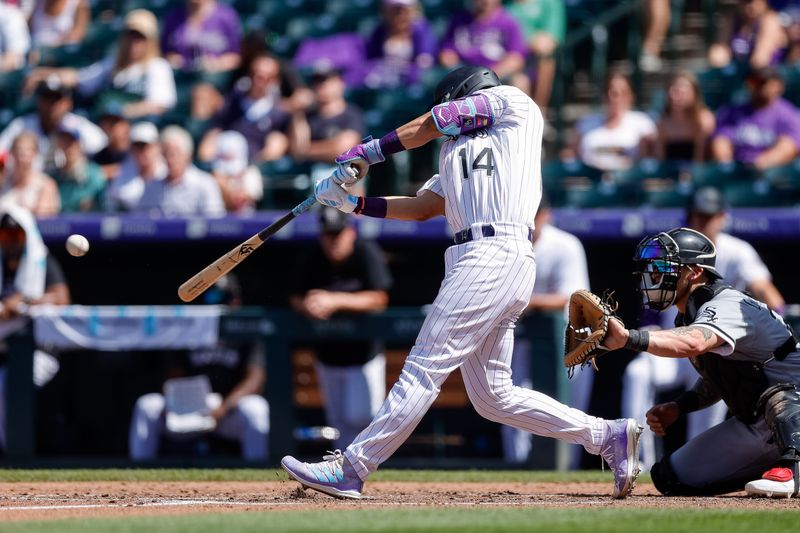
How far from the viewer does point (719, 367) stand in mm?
5355

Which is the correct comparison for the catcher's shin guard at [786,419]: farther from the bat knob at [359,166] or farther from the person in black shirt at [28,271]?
the person in black shirt at [28,271]

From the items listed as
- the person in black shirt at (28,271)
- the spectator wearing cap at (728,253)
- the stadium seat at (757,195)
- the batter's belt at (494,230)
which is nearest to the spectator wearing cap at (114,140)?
the person in black shirt at (28,271)

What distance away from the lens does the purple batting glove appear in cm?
518

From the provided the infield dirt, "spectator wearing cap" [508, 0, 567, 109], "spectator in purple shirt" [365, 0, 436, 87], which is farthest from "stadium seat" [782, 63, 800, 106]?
the infield dirt

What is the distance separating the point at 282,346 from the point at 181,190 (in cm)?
176

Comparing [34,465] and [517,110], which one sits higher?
[517,110]

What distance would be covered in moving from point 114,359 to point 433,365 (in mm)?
4031

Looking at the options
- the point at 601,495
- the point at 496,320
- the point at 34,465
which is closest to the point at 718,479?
the point at 601,495

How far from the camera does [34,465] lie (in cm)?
763

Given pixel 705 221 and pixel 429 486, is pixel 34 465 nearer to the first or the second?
pixel 429 486

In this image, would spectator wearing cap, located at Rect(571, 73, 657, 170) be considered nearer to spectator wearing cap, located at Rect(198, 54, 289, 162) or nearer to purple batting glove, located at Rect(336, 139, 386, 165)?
spectator wearing cap, located at Rect(198, 54, 289, 162)

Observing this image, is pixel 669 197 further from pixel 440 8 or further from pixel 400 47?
pixel 440 8

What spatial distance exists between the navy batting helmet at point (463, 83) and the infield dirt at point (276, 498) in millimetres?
1602

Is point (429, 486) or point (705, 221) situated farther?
→ point (705, 221)
